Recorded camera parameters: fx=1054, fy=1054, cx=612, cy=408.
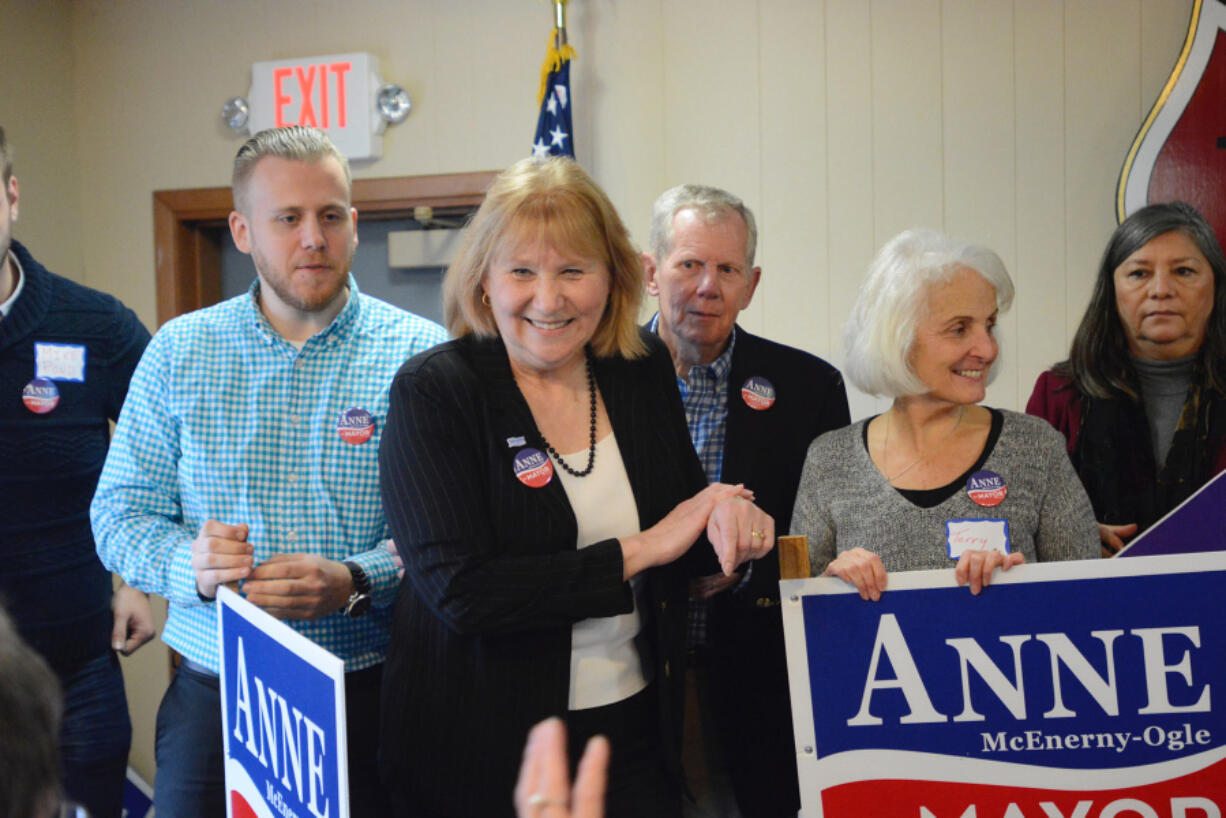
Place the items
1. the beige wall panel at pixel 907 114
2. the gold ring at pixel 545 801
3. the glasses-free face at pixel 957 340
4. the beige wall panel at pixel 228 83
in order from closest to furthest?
the gold ring at pixel 545 801 → the glasses-free face at pixel 957 340 → the beige wall panel at pixel 907 114 → the beige wall panel at pixel 228 83

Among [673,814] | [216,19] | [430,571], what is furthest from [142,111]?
[673,814]

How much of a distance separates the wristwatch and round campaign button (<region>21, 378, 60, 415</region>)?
963mm

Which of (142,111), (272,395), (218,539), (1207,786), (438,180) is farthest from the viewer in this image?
(142,111)

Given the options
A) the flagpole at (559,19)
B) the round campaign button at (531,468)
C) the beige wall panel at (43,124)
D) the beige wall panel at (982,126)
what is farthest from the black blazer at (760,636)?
the beige wall panel at (43,124)

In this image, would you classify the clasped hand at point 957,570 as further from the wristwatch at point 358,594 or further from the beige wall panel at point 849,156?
the beige wall panel at point 849,156

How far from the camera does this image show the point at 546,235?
156 cm

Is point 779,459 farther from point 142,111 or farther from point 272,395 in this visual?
point 142,111

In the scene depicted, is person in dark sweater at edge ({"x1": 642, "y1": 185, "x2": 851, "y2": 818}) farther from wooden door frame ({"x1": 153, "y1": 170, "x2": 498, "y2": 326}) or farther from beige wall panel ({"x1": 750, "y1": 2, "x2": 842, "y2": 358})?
wooden door frame ({"x1": 153, "y1": 170, "x2": 498, "y2": 326})

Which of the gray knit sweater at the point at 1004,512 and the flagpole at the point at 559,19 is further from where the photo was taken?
the flagpole at the point at 559,19

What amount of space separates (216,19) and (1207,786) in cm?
383

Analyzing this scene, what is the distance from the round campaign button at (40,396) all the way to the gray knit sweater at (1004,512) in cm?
166

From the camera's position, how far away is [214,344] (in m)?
1.90

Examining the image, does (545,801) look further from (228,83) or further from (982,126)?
(228,83)

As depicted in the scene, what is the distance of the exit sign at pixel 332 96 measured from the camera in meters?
3.65
